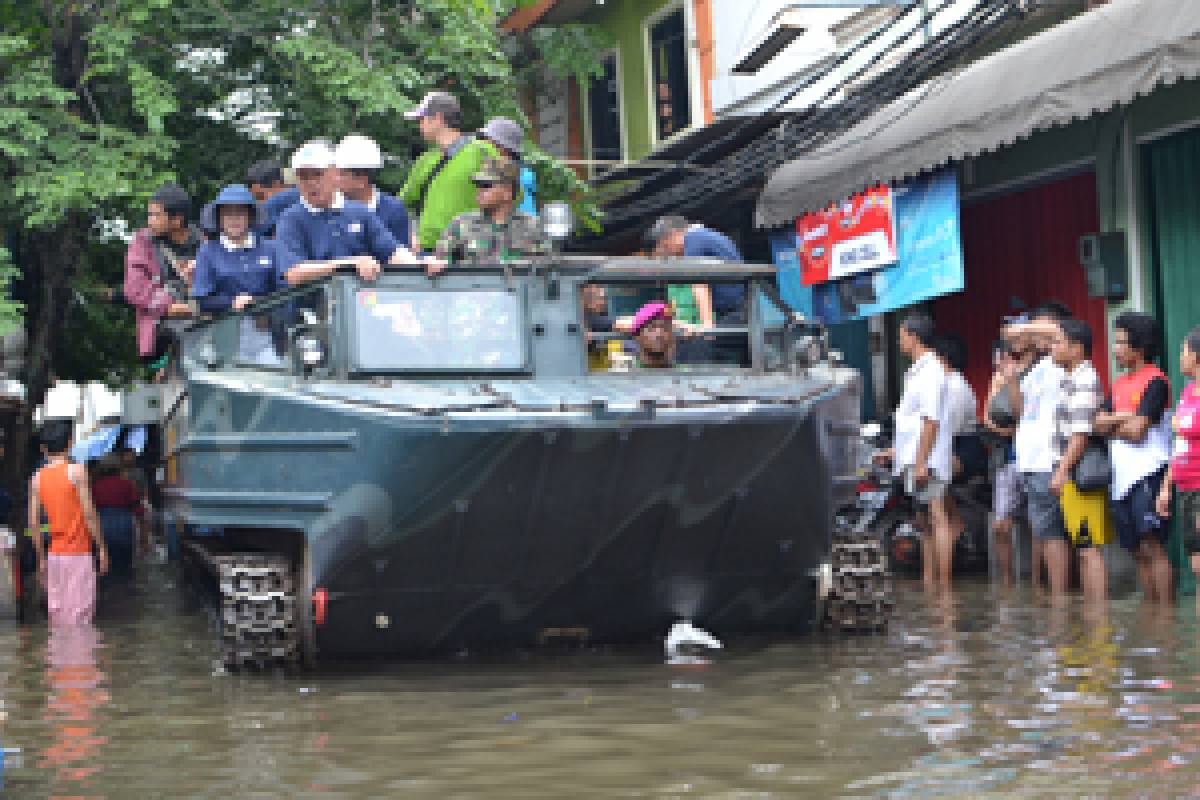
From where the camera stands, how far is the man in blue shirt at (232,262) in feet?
33.6

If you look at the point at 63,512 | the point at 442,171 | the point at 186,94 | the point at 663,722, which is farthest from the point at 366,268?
the point at 186,94

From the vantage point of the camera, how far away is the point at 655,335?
880 centimetres

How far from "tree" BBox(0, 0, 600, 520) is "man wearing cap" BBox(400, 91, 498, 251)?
190 inches

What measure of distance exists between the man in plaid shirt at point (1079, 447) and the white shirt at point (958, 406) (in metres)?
1.71

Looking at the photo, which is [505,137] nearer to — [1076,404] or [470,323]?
[470,323]

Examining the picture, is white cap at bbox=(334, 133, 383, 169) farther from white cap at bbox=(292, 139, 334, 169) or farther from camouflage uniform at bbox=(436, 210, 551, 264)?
camouflage uniform at bbox=(436, 210, 551, 264)

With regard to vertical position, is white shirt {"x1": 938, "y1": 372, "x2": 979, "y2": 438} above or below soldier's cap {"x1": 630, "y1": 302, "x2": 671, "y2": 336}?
below

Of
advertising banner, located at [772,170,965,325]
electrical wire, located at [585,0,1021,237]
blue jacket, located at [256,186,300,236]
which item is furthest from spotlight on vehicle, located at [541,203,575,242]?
advertising banner, located at [772,170,965,325]

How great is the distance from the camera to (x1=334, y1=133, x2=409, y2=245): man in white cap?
984cm

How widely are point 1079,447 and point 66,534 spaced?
21.5ft

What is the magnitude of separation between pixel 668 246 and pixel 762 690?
12.1ft

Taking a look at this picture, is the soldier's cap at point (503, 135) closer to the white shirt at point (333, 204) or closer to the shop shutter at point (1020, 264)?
the white shirt at point (333, 204)

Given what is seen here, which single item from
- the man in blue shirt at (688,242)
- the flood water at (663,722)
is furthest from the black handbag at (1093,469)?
the man in blue shirt at (688,242)

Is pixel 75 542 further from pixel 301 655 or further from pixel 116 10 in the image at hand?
pixel 116 10
